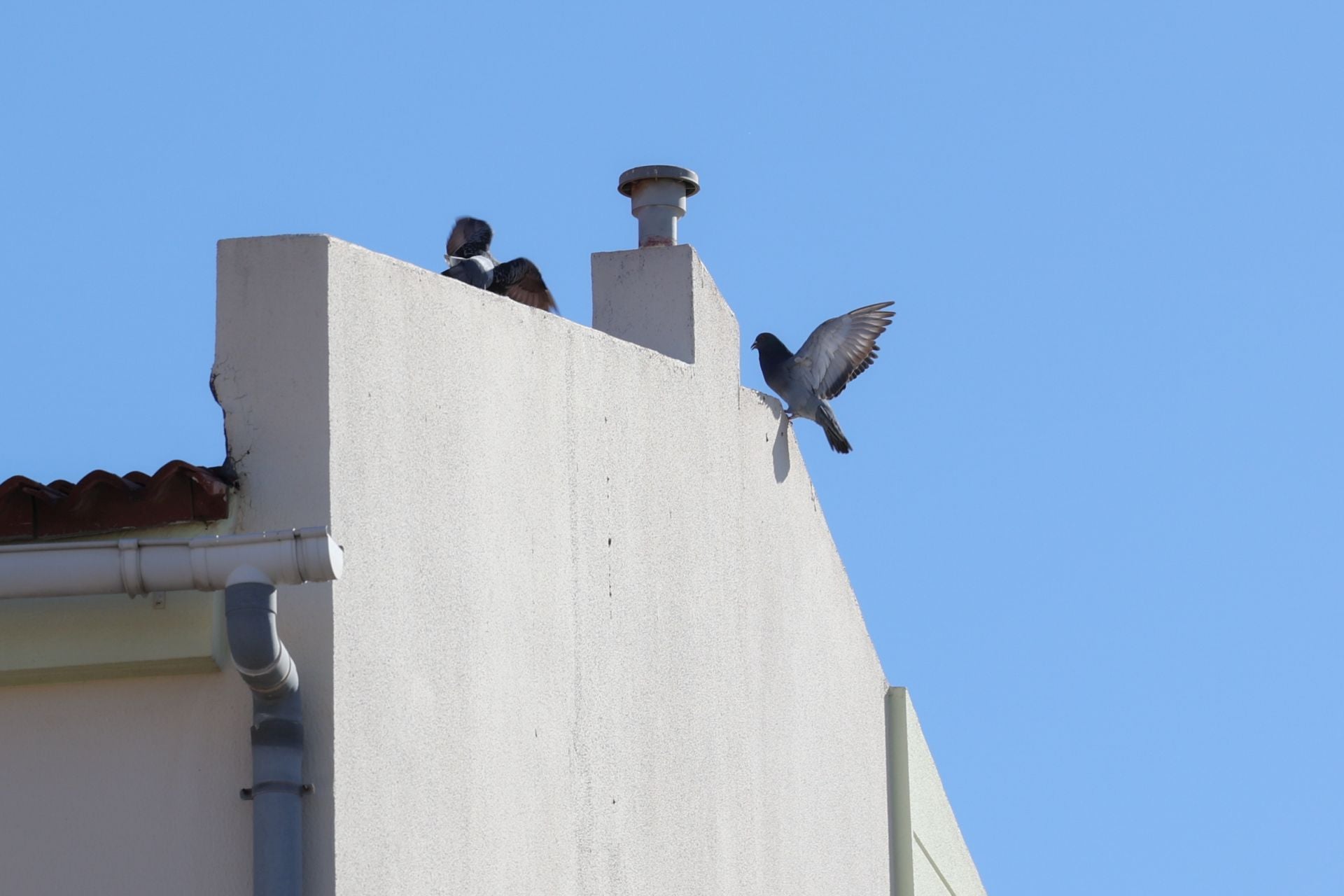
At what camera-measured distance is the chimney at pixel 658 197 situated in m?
8.81

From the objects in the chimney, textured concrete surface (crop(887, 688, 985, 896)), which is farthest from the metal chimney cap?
textured concrete surface (crop(887, 688, 985, 896))

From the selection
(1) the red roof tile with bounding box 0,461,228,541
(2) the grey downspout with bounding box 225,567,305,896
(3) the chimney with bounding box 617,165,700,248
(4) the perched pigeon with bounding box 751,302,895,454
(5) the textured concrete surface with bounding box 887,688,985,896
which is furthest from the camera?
(5) the textured concrete surface with bounding box 887,688,985,896

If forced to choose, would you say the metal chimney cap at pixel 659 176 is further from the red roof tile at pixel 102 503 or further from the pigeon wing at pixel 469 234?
the red roof tile at pixel 102 503

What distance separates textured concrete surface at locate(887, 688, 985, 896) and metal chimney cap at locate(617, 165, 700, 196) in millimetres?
3142

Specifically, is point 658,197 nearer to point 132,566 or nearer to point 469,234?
point 469,234

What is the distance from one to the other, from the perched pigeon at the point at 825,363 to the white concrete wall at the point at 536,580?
239 millimetres

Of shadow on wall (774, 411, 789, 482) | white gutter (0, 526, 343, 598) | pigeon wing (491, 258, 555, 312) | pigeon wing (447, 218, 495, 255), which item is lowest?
white gutter (0, 526, 343, 598)

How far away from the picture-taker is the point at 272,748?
5.36 meters

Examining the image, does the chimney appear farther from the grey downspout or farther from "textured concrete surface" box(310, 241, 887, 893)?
the grey downspout

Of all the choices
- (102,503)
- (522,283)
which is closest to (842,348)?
(522,283)

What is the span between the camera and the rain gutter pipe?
5.18m

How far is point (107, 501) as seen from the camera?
5547 mm

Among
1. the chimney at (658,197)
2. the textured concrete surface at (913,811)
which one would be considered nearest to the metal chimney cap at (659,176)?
the chimney at (658,197)

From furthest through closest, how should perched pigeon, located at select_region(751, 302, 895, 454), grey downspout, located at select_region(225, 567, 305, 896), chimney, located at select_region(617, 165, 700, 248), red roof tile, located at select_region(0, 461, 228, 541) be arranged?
1. perched pigeon, located at select_region(751, 302, 895, 454)
2. chimney, located at select_region(617, 165, 700, 248)
3. red roof tile, located at select_region(0, 461, 228, 541)
4. grey downspout, located at select_region(225, 567, 305, 896)
